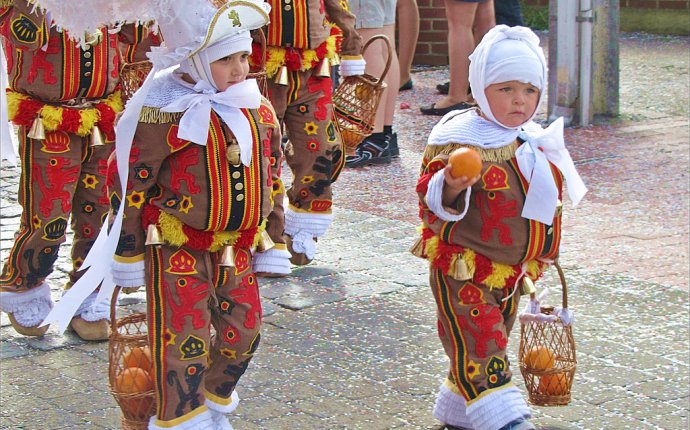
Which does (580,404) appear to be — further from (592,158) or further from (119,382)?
(592,158)

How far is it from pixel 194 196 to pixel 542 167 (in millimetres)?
1114

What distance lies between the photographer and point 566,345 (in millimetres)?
4172

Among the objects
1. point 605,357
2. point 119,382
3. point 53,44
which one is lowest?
point 605,357

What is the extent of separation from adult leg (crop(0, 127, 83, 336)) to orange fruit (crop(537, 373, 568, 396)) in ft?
6.93

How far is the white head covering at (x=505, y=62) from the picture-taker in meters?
3.85

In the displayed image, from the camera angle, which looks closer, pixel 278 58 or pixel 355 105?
pixel 278 58

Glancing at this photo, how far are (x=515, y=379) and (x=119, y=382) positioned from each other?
1581mm

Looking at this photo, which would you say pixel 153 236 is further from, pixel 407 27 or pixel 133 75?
pixel 407 27

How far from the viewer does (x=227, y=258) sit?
151 inches

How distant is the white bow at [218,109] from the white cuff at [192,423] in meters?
0.83

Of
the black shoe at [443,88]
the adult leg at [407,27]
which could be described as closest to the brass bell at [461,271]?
the adult leg at [407,27]

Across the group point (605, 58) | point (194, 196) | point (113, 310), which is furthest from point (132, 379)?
point (605, 58)

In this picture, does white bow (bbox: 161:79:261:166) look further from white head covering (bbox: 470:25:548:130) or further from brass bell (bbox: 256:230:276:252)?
white head covering (bbox: 470:25:548:130)

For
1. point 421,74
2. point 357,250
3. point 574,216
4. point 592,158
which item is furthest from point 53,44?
point 421,74
